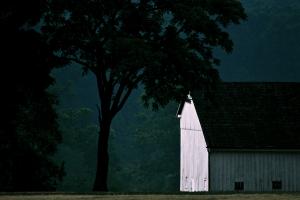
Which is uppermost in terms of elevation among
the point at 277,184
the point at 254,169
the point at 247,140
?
the point at 247,140

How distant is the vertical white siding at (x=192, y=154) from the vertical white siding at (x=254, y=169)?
1130mm

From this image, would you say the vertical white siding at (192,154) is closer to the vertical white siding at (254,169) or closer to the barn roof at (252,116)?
the vertical white siding at (254,169)

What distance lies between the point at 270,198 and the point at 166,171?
299 feet

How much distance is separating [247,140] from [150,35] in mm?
15738

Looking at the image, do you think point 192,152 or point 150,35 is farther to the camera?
point 192,152

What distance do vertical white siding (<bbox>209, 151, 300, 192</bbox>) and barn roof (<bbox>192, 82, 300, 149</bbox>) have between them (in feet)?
2.36

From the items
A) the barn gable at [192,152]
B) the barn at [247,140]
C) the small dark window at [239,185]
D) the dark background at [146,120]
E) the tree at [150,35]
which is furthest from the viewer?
the dark background at [146,120]

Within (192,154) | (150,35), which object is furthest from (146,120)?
(150,35)

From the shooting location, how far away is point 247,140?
57844mm

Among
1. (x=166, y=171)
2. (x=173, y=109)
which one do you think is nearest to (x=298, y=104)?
(x=166, y=171)

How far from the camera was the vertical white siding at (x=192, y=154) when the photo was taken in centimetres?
5947

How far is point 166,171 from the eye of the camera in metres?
123

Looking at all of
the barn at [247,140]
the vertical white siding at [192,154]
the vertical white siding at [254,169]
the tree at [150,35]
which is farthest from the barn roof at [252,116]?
the tree at [150,35]

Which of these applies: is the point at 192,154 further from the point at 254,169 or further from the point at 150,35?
the point at 150,35
